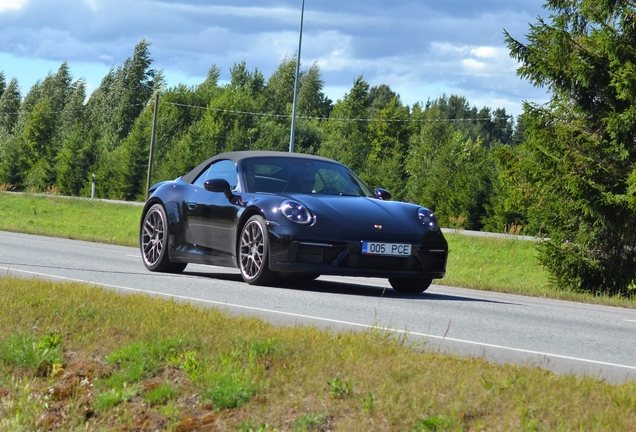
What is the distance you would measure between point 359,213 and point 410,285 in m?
1.30

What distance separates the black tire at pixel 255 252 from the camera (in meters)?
10.5

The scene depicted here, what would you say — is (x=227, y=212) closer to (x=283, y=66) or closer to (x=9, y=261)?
(x=9, y=261)

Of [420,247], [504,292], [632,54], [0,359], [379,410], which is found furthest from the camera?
[632,54]

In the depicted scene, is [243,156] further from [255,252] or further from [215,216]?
[255,252]

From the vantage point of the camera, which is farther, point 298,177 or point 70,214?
point 70,214

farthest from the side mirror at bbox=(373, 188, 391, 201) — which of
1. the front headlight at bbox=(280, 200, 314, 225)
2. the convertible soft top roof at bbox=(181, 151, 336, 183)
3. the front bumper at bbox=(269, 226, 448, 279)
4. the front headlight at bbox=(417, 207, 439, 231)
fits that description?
the front headlight at bbox=(280, 200, 314, 225)

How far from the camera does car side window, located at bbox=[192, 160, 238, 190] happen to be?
11.6 m

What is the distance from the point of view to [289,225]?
10203 mm

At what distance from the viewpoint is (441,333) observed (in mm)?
7574

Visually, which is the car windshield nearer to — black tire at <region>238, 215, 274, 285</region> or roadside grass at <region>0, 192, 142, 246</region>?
black tire at <region>238, 215, 274, 285</region>

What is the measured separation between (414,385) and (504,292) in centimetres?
993

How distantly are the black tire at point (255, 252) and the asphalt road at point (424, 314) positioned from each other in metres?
0.16

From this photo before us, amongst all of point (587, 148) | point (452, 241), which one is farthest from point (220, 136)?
point (587, 148)

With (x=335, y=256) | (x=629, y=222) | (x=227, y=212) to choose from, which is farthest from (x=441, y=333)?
(x=629, y=222)
